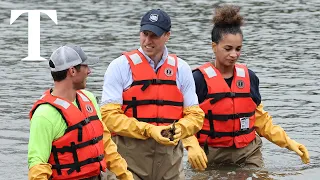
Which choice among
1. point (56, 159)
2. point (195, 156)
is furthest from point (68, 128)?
point (195, 156)

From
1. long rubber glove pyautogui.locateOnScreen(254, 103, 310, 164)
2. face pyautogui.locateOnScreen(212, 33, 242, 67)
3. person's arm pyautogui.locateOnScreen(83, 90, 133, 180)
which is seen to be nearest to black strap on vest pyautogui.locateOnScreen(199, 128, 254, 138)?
long rubber glove pyautogui.locateOnScreen(254, 103, 310, 164)

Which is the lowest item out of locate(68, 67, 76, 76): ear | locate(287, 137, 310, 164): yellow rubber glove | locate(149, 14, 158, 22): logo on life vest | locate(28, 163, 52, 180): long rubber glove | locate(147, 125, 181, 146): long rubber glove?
locate(287, 137, 310, 164): yellow rubber glove

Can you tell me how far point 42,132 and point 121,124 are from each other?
1192mm

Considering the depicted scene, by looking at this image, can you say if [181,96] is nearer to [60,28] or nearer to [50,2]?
[60,28]

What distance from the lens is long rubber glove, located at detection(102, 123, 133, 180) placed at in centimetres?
730

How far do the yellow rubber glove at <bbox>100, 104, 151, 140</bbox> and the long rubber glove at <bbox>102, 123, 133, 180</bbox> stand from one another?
374mm

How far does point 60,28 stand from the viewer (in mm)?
24828

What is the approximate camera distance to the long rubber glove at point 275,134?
9445 millimetres

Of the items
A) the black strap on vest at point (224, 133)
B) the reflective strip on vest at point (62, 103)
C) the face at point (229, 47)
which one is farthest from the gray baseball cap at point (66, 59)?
the black strap on vest at point (224, 133)

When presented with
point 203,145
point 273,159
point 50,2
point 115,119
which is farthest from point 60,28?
point 115,119

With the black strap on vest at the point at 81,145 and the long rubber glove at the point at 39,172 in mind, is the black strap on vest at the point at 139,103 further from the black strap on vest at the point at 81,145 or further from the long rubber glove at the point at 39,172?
the long rubber glove at the point at 39,172

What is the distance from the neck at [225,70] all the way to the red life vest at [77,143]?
2.46 m

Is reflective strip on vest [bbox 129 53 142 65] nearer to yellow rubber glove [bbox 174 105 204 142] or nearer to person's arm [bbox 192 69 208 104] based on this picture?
yellow rubber glove [bbox 174 105 204 142]

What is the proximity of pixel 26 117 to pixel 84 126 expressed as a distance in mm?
7640
